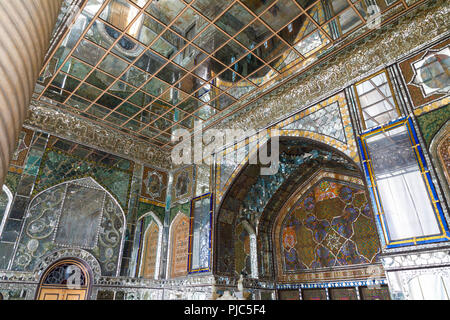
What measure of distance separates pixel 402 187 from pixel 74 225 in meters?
6.14

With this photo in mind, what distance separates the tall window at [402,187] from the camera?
3.60m

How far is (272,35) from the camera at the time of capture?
5098mm

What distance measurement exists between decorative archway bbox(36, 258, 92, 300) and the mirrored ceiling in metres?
3.24

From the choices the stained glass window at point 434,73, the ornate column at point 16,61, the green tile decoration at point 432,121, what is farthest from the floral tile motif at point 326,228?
the ornate column at point 16,61

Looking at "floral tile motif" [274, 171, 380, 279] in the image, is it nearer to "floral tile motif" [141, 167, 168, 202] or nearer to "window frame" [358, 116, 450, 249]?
"window frame" [358, 116, 450, 249]

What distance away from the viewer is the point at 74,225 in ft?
22.1

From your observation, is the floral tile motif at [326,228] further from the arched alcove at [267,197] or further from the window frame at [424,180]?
the window frame at [424,180]

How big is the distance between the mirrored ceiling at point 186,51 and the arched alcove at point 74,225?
181cm
